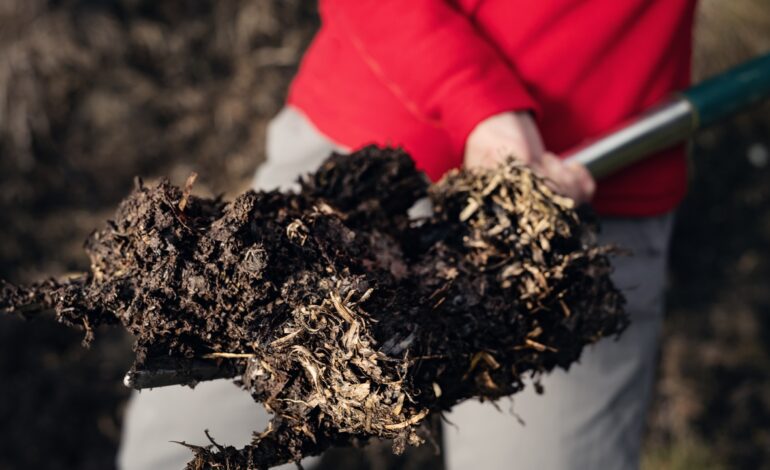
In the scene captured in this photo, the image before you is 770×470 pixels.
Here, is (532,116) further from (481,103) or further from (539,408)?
(539,408)

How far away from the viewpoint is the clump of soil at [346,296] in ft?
2.50

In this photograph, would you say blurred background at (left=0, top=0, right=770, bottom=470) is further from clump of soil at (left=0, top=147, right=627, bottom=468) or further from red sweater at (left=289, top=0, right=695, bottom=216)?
clump of soil at (left=0, top=147, right=627, bottom=468)

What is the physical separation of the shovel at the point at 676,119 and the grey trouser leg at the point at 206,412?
516 mm

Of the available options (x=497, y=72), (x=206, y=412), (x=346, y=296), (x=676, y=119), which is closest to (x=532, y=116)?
(x=497, y=72)

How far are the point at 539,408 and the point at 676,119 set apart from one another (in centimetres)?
A: 62

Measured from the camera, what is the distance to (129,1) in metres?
2.23

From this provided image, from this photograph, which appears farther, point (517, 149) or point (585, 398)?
point (585, 398)

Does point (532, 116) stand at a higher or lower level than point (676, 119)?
higher

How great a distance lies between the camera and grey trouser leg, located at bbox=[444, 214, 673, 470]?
1279 millimetres

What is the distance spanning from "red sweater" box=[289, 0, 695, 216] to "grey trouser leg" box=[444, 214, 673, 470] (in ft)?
0.40

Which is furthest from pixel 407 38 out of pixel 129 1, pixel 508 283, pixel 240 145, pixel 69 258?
pixel 69 258

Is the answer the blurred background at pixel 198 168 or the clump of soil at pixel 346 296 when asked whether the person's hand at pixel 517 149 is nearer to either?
the clump of soil at pixel 346 296

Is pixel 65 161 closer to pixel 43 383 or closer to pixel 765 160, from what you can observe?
pixel 43 383

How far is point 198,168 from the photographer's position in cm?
234
